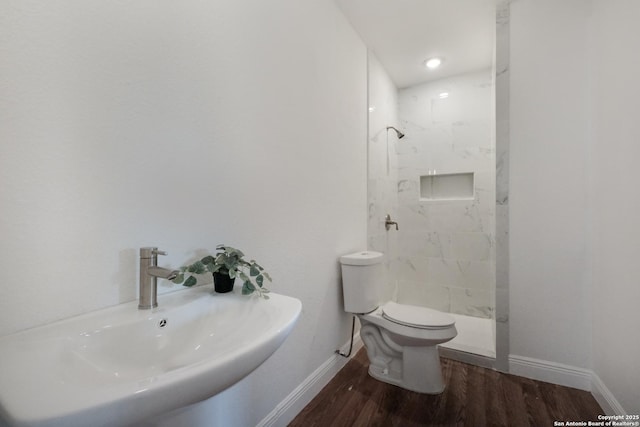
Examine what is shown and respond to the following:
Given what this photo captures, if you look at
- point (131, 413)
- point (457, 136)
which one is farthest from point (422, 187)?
point (131, 413)

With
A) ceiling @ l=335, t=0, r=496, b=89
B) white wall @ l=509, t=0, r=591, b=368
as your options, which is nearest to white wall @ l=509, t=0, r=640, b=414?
white wall @ l=509, t=0, r=591, b=368

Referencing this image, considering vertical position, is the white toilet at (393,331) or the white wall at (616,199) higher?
the white wall at (616,199)

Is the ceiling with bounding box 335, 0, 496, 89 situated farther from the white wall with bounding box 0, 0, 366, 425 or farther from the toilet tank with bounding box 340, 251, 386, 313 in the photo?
the toilet tank with bounding box 340, 251, 386, 313

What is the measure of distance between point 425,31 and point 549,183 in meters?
1.41

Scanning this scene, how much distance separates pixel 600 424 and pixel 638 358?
442 millimetres

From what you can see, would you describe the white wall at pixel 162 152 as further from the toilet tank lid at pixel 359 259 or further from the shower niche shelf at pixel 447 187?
the shower niche shelf at pixel 447 187

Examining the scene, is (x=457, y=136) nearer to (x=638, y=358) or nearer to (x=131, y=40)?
(x=638, y=358)

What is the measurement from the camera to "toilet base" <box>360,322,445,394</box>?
1.64 meters

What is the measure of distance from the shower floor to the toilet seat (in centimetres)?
52

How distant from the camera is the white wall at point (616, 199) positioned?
4.03 ft

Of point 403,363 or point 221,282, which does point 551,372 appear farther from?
point 221,282

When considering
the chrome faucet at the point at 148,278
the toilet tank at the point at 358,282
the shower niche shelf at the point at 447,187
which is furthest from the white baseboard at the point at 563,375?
the chrome faucet at the point at 148,278

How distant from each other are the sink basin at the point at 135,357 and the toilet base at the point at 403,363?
1187mm

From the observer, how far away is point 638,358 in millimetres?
1190
